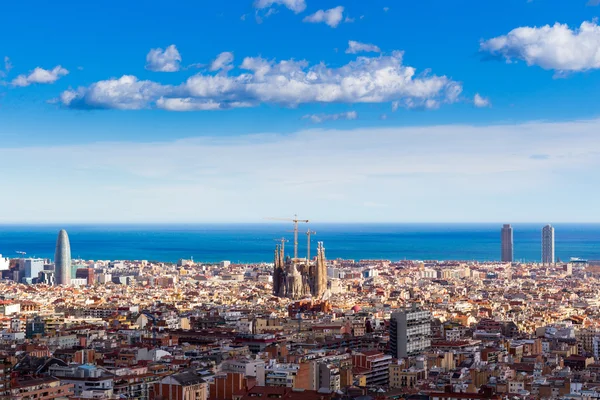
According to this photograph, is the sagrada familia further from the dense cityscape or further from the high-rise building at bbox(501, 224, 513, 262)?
the high-rise building at bbox(501, 224, 513, 262)

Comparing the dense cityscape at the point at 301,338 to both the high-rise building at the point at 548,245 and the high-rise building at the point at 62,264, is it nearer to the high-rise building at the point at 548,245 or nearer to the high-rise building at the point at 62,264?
the high-rise building at the point at 62,264

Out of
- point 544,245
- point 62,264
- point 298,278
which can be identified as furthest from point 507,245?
point 298,278

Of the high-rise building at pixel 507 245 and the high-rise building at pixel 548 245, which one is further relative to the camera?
the high-rise building at pixel 507 245

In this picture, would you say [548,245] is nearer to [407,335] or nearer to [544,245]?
[544,245]

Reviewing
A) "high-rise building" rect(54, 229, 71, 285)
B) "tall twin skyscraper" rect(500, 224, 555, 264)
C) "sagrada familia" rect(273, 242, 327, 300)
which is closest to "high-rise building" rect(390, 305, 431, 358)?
"sagrada familia" rect(273, 242, 327, 300)

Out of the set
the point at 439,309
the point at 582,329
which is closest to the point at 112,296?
the point at 439,309

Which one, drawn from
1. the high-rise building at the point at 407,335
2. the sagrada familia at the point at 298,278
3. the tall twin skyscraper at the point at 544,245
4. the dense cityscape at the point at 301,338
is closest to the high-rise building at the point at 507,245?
the tall twin skyscraper at the point at 544,245

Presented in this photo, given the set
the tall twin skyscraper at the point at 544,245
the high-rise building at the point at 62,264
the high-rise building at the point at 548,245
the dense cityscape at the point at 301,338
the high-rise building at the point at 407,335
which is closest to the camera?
the dense cityscape at the point at 301,338

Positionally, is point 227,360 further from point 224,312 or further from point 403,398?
point 224,312
